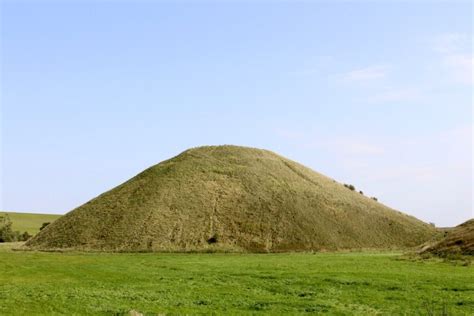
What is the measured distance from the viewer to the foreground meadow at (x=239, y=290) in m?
28.0

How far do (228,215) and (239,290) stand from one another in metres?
62.9

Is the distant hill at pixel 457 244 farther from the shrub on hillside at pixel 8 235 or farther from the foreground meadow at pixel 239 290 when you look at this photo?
the shrub on hillside at pixel 8 235

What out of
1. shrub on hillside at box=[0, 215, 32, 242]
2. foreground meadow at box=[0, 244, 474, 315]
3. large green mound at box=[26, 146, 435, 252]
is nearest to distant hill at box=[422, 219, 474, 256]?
foreground meadow at box=[0, 244, 474, 315]

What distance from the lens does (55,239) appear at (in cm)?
9444

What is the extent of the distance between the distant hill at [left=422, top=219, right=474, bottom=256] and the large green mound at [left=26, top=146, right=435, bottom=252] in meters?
24.1

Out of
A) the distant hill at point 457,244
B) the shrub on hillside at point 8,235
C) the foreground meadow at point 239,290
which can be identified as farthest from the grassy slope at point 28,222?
the distant hill at point 457,244

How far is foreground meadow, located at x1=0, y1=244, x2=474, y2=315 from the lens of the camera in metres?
28.0

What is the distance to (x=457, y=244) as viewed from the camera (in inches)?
2576

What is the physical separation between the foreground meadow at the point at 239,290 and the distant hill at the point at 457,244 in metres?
11.5

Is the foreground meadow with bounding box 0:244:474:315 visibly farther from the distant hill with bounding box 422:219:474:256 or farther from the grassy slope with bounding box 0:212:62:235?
the grassy slope with bounding box 0:212:62:235

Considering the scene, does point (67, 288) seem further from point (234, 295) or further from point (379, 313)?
point (379, 313)

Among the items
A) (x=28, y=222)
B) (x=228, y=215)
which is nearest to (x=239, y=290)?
(x=228, y=215)

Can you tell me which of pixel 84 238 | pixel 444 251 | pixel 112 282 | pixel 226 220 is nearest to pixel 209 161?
pixel 226 220

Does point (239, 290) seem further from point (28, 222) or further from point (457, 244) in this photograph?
point (28, 222)
